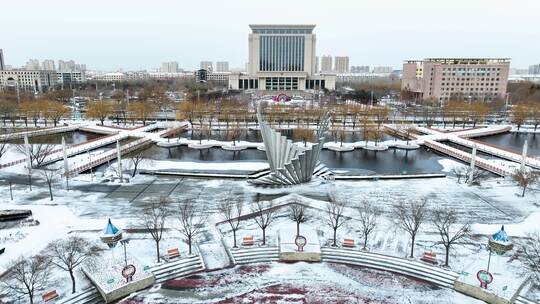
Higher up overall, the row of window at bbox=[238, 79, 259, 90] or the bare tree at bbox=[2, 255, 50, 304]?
the row of window at bbox=[238, 79, 259, 90]

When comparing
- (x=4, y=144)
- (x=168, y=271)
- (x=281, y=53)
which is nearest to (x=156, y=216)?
(x=168, y=271)

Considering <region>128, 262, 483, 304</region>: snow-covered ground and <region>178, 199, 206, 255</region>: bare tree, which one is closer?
<region>128, 262, 483, 304</region>: snow-covered ground

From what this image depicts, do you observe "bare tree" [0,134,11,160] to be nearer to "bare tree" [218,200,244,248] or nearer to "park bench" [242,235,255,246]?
"bare tree" [218,200,244,248]

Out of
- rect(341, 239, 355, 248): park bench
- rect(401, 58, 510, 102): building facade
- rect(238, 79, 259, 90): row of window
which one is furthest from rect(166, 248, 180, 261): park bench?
rect(238, 79, 259, 90): row of window

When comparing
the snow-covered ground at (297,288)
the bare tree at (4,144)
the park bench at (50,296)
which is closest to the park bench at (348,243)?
the snow-covered ground at (297,288)

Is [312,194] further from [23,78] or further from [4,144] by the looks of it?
[23,78]

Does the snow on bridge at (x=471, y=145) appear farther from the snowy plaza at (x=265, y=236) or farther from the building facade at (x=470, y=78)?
the building facade at (x=470, y=78)
